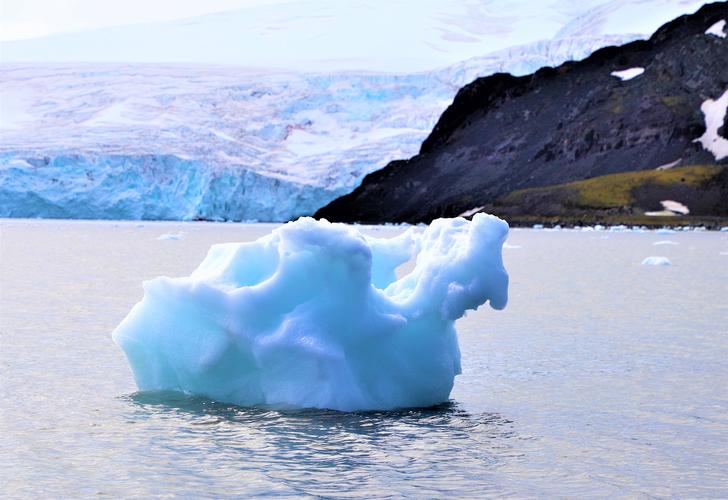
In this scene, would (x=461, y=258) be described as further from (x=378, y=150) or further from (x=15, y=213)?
(x=378, y=150)

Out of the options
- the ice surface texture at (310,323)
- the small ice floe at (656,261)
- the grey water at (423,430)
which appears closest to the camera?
the grey water at (423,430)

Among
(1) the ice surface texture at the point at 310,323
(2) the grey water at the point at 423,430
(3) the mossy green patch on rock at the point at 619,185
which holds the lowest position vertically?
(2) the grey water at the point at 423,430

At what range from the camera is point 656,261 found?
163 feet

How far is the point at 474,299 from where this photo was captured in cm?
1456

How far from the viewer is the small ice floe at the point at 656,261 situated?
161ft

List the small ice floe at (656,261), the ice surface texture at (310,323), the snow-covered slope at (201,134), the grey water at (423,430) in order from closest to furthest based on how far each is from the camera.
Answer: the grey water at (423,430), the ice surface texture at (310,323), the small ice floe at (656,261), the snow-covered slope at (201,134)

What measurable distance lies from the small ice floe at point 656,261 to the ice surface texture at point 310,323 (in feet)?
117

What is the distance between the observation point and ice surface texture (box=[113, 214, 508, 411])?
13586mm

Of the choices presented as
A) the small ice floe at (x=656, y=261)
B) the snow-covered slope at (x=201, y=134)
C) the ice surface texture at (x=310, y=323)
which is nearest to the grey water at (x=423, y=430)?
the ice surface texture at (x=310, y=323)

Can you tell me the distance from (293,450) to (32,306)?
57.9 ft

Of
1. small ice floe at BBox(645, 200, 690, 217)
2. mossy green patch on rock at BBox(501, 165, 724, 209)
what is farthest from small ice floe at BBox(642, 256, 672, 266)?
mossy green patch on rock at BBox(501, 165, 724, 209)

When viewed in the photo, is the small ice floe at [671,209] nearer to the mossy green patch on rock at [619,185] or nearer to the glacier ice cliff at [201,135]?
the mossy green patch on rock at [619,185]

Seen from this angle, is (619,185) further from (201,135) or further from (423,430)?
(423,430)

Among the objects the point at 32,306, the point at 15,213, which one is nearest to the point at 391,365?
the point at 32,306
